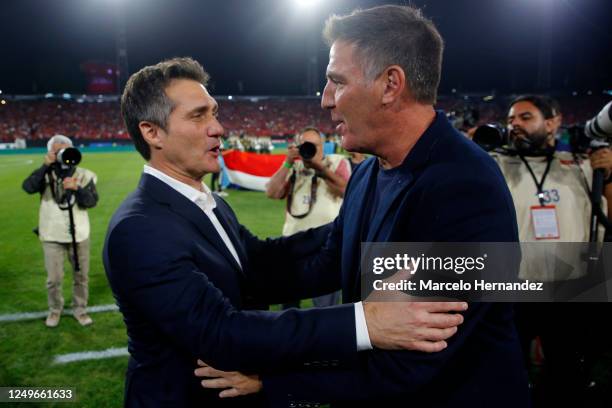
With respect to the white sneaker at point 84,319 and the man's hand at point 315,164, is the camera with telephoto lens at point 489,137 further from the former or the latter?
the white sneaker at point 84,319

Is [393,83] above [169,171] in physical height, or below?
above

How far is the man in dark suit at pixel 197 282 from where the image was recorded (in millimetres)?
1259

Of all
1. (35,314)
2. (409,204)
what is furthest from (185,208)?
(35,314)

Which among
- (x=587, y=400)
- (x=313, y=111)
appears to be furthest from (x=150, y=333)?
(x=313, y=111)

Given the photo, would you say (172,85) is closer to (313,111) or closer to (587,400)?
(587,400)

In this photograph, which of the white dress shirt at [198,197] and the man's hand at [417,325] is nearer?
the man's hand at [417,325]

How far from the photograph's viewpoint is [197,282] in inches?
53.7

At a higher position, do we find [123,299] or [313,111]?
[313,111]

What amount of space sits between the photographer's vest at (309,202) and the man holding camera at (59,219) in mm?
2378

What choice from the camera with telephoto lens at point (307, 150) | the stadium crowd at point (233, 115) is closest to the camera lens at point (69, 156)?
the camera with telephoto lens at point (307, 150)

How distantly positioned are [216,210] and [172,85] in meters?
0.56

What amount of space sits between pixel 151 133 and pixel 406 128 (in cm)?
102

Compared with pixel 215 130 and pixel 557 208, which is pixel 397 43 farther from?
pixel 557 208

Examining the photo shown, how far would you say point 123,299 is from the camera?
154 cm
